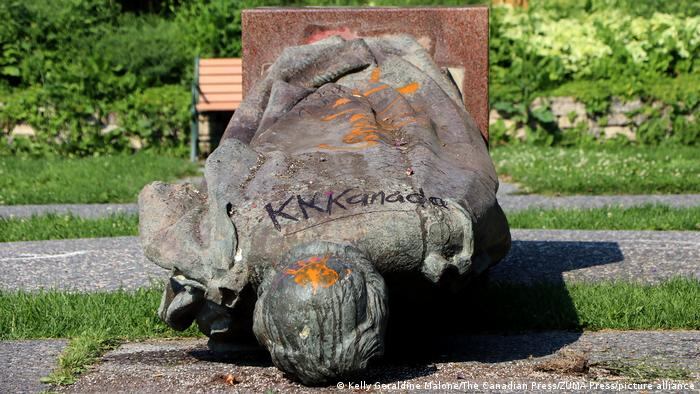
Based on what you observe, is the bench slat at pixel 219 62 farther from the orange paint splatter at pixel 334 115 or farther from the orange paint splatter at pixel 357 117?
the orange paint splatter at pixel 357 117

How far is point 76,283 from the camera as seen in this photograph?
7254 mm

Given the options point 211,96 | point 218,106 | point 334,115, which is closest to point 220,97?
point 211,96

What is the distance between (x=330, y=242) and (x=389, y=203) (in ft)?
0.97

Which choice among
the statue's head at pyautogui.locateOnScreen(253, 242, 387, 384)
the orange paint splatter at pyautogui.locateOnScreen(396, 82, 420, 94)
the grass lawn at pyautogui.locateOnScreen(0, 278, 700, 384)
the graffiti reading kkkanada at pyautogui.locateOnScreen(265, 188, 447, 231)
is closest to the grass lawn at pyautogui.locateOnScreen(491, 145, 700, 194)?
the grass lawn at pyautogui.locateOnScreen(0, 278, 700, 384)

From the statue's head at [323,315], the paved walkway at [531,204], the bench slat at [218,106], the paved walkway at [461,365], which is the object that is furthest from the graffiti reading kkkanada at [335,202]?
the bench slat at [218,106]

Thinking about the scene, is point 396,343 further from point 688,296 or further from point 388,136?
point 688,296

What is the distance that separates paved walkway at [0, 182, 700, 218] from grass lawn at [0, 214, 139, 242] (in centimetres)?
55

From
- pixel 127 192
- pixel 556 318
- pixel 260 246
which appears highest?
pixel 260 246

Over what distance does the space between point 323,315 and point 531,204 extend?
6411mm

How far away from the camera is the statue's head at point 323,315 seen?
4.36 m

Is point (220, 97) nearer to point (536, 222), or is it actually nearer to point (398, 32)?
point (536, 222)

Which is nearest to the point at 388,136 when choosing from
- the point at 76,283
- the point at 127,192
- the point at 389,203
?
the point at 389,203

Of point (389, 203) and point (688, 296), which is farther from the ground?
point (389, 203)

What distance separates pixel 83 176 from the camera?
39.7 ft
